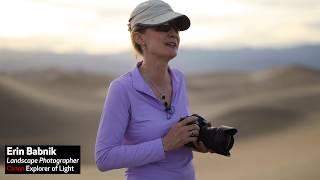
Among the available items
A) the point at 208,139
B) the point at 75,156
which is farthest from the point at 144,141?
the point at 75,156

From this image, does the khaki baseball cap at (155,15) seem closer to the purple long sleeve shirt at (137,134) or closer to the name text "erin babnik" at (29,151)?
the purple long sleeve shirt at (137,134)

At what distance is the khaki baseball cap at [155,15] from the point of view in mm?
1061

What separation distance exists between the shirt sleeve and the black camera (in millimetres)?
115

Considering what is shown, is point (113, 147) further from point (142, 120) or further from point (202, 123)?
point (202, 123)

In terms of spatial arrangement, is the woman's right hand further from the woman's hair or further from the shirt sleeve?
the woman's hair

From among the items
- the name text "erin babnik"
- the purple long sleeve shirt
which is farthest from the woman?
the name text "erin babnik"

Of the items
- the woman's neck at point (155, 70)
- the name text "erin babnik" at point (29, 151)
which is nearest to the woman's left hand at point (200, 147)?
the woman's neck at point (155, 70)

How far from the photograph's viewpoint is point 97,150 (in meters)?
1.05

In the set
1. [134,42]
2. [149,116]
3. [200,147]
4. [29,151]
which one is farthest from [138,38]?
[29,151]

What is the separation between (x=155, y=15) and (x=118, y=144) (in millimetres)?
A: 298

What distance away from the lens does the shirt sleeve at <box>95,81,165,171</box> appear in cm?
103

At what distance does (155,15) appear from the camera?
1067 mm

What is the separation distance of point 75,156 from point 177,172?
71.6 inches

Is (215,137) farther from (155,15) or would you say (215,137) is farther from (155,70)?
(155,15)
